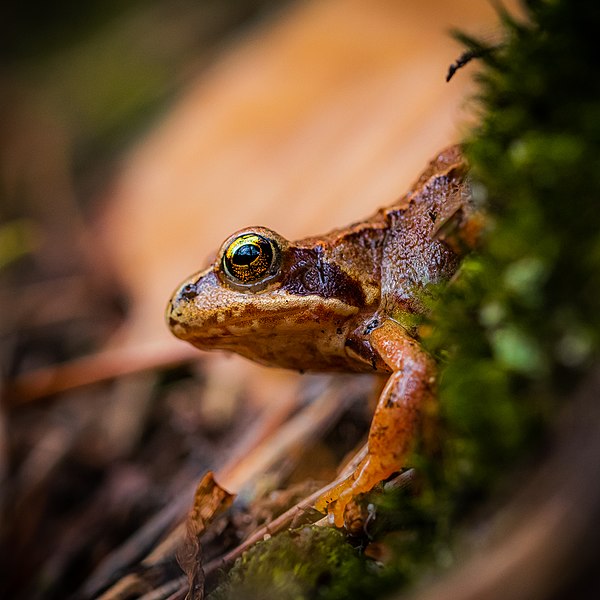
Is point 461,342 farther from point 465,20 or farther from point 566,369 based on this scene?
point 465,20

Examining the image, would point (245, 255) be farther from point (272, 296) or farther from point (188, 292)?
point (188, 292)

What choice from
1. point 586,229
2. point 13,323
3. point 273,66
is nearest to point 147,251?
point 13,323

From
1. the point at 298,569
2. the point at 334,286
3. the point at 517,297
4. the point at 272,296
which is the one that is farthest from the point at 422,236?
the point at 298,569

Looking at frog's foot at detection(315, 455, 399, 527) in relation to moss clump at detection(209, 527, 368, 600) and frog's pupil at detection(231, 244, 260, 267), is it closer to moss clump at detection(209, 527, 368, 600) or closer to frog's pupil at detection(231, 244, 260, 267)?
moss clump at detection(209, 527, 368, 600)

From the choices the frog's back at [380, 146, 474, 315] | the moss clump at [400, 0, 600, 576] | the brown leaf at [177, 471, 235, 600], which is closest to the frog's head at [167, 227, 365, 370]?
the frog's back at [380, 146, 474, 315]

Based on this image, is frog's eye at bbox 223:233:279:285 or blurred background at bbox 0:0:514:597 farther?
blurred background at bbox 0:0:514:597

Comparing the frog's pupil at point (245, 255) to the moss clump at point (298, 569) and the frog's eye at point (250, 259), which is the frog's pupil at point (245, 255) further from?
the moss clump at point (298, 569)
